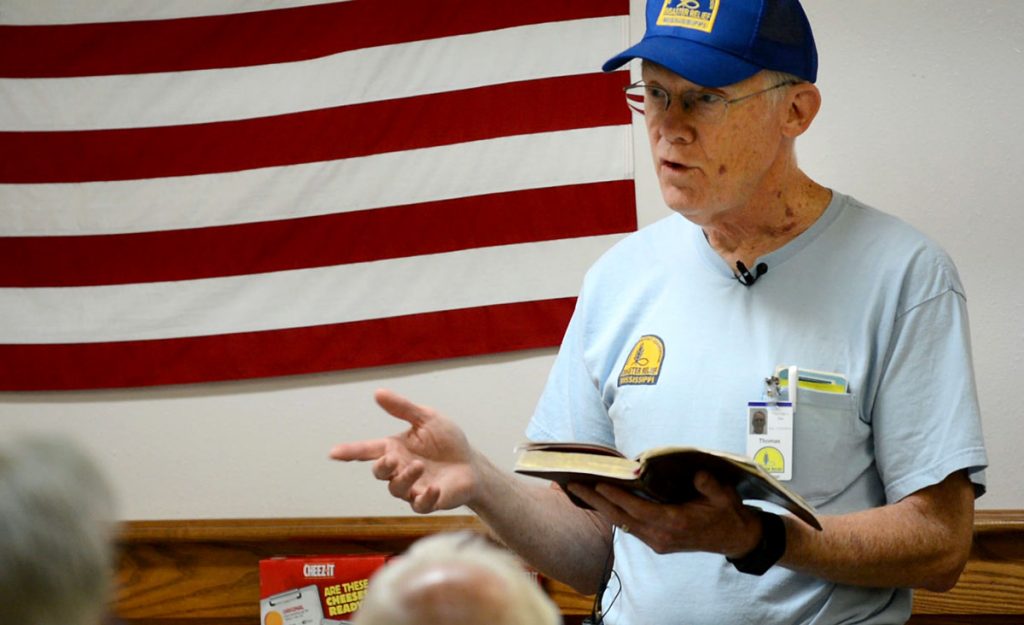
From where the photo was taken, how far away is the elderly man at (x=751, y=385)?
5.16 ft

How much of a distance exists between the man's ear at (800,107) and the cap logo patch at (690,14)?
174mm

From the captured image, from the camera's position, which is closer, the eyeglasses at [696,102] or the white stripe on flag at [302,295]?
the eyeglasses at [696,102]

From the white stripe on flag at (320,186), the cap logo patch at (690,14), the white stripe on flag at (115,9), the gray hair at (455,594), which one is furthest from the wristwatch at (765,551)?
the white stripe on flag at (115,9)

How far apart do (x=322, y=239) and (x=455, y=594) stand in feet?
8.12

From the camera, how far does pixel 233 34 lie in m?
3.06

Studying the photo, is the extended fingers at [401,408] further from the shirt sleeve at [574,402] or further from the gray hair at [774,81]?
the gray hair at [774,81]

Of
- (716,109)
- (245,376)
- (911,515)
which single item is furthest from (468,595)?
(245,376)

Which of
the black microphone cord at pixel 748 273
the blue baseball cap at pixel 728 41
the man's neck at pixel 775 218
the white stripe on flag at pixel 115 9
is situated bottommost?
the black microphone cord at pixel 748 273

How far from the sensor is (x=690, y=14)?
181 centimetres

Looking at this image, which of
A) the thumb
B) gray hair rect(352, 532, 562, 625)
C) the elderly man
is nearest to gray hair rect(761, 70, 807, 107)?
the elderly man

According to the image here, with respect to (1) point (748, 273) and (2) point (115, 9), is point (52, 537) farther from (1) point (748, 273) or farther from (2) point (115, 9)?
(2) point (115, 9)

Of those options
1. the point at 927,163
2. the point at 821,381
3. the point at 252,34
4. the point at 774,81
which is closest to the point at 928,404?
the point at 821,381

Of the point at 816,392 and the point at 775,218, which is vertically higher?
the point at 775,218

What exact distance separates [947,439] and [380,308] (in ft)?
5.45
